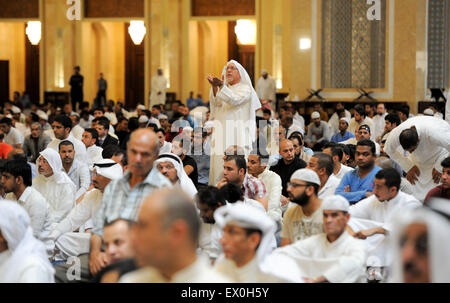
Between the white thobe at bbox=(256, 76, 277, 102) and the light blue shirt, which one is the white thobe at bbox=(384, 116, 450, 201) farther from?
the white thobe at bbox=(256, 76, 277, 102)

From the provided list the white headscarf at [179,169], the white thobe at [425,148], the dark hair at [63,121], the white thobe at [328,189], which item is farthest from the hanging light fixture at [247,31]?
the white headscarf at [179,169]

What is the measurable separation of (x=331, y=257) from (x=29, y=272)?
5.68ft

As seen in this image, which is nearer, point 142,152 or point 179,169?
point 142,152

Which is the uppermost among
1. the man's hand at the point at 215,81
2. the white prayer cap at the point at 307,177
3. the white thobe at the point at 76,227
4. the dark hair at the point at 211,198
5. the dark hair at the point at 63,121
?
the man's hand at the point at 215,81

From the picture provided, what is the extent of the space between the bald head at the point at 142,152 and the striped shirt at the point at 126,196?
46 millimetres

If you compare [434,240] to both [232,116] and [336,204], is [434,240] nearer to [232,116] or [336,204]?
[336,204]

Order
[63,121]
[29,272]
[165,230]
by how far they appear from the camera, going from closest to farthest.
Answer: [165,230]
[29,272]
[63,121]

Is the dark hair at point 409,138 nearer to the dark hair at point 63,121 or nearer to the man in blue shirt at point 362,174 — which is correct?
the man in blue shirt at point 362,174

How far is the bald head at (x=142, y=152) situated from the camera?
4.25 m

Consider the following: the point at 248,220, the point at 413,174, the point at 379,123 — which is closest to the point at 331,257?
the point at 248,220

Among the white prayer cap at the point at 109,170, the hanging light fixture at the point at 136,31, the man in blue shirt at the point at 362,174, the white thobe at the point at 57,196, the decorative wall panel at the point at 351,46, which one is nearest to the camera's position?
the white prayer cap at the point at 109,170

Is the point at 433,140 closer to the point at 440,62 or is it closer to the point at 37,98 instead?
the point at 440,62

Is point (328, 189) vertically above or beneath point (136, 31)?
beneath

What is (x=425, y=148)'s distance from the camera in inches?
298
